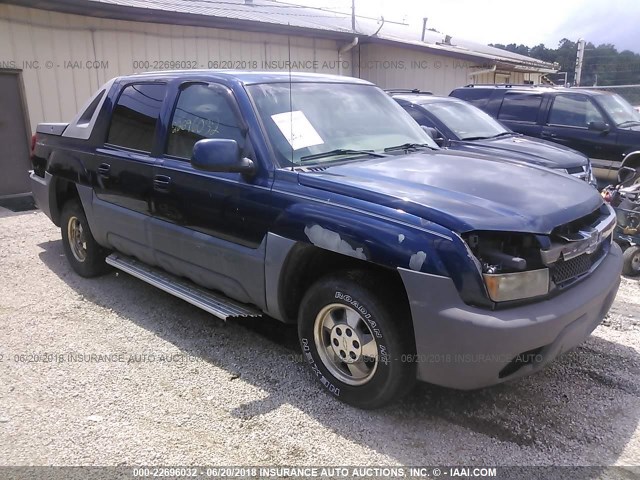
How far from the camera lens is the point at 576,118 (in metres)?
9.34

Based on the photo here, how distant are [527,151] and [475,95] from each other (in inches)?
144

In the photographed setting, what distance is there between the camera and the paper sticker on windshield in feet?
11.6

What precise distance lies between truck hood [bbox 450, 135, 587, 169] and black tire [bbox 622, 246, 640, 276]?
142cm

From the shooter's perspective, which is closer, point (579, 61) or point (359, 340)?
point (359, 340)

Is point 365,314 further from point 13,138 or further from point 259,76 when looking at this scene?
point 13,138

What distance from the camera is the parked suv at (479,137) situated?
675 cm

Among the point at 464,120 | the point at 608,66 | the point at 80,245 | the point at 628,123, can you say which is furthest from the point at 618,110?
the point at 608,66

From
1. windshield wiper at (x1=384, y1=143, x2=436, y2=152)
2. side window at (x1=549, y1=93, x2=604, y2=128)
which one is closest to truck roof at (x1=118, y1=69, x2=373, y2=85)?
windshield wiper at (x1=384, y1=143, x2=436, y2=152)

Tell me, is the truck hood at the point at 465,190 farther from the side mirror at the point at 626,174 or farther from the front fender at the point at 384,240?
the side mirror at the point at 626,174

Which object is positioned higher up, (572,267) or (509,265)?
(509,265)

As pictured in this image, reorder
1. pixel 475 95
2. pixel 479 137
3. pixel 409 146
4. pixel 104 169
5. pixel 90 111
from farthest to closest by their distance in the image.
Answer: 1. pixel 475 95
2. pixel 479 137
3. pixel 90 111
4. pixel 104 169
5. pixel 409 146

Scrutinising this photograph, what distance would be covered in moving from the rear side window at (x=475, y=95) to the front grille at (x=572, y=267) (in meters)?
7.44

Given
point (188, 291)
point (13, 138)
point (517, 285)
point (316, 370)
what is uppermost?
point (517, 285)

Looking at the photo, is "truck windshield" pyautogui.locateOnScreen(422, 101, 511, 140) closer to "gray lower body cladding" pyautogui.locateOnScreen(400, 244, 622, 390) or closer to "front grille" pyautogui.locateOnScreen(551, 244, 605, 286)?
"front grille" pyautogui.locateOnScreen(551, 244, 605, 286)
